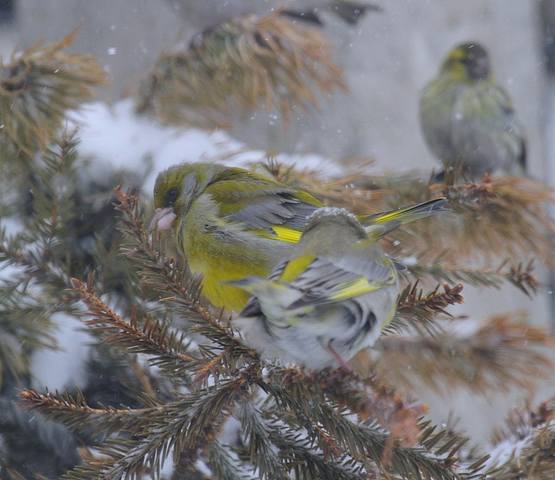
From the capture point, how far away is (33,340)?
0.61 m

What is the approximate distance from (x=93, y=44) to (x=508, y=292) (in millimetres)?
1471

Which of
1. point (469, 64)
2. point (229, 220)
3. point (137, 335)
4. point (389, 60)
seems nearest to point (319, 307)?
point (137, 335)

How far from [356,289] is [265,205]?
0.22 meters

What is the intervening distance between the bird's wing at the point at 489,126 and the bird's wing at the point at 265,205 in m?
0.85

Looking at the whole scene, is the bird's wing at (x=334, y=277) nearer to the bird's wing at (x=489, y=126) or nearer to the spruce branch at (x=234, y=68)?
the spruce branch at (x=234, y=68)

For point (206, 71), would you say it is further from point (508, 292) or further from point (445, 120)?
point (508, 292)

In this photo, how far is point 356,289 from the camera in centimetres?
40

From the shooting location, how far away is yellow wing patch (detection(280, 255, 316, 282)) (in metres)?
0.40

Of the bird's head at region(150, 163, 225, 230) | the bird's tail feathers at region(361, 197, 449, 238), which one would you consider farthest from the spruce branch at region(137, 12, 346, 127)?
the bird's tail feathers at region(361, 197, 449, 238)

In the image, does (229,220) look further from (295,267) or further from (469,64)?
(469,64)

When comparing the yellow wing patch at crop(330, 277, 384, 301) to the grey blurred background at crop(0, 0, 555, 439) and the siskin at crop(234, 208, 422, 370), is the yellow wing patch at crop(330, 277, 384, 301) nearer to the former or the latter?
the siskin at crop(234, 208, 422, 370)

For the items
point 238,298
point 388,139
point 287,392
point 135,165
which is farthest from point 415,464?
point 388,139

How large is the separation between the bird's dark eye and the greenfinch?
0.22 m

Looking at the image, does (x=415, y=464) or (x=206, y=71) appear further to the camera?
(x=206, y=71)
